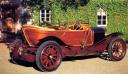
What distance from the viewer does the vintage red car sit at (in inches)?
388

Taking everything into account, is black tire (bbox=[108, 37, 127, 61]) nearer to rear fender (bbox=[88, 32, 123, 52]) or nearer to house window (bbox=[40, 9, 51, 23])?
rear fender (bbox=[88, 32, 123, 52])

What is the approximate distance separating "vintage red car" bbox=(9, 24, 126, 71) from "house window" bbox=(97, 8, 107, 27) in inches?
389

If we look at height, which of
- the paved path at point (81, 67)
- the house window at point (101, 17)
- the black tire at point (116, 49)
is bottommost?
the paved path at point (81, 67)

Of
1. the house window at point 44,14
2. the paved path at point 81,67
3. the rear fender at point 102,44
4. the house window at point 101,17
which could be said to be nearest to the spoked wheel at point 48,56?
the paved path at point 81,67

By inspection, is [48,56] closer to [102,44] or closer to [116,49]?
[102,44]

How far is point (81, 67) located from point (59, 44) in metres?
1.08

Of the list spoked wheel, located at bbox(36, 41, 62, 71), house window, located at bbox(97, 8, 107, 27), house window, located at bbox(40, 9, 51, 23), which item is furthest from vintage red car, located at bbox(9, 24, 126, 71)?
house window, located at bbox(40, 9, 51, 23)

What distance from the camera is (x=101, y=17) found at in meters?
22.1

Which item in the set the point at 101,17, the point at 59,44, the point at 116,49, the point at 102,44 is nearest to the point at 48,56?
the point at 59,44

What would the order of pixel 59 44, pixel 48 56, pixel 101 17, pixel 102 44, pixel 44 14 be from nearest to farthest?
pixel 48 56 < pixel 59 44 < pixel 102 44 < pixel 44 14 < pixel 101 17

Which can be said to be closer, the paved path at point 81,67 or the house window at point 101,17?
the paved path at point 81,67

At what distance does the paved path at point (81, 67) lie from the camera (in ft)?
32.3

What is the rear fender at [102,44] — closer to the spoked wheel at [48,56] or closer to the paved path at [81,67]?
the paved path at [81,67]

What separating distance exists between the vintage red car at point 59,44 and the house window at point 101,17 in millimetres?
9881
